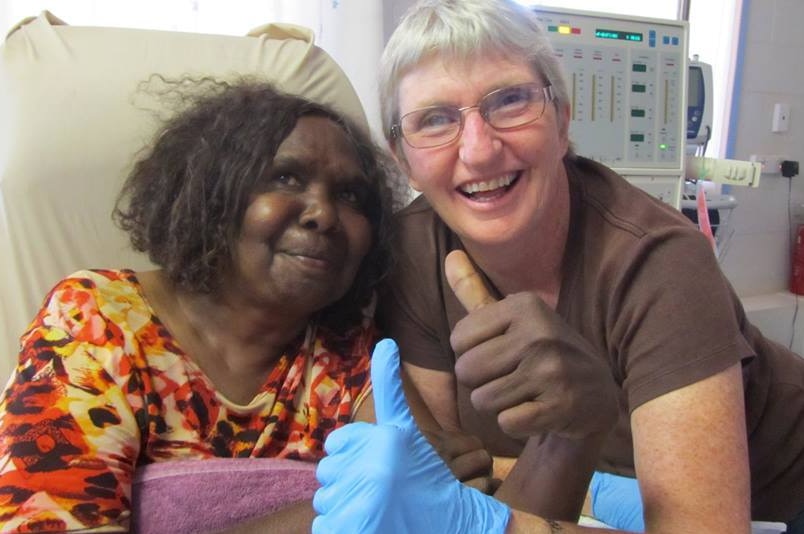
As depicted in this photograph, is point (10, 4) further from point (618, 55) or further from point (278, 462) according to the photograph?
point (618, 55)

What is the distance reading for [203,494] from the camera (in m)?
0.77

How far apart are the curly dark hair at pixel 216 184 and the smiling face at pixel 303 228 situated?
0.02 meters

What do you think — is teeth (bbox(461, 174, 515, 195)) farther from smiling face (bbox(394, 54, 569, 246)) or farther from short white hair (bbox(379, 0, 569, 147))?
short white hair (bbox(379, 0, 569, 147))

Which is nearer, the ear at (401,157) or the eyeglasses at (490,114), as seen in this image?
the eyeglasses at (490,114)

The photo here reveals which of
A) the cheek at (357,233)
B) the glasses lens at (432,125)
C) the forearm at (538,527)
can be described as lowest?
the forearm at (538,527)

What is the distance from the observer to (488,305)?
2.33 feet

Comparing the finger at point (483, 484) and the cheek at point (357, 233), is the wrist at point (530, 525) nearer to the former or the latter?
the finger at point (483, 484)

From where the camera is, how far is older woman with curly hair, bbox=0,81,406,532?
740mm

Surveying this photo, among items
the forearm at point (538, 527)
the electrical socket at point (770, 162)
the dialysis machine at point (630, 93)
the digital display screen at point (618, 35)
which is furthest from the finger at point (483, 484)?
the electrical socket at point (770, 162)

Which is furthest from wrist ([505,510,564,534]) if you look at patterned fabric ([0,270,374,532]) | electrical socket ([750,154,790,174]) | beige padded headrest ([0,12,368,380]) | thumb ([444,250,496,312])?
electrical socket ([750,154,790,174])

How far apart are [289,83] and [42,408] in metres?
0.76

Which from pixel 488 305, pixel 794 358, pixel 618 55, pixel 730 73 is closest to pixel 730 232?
pixel 730 73

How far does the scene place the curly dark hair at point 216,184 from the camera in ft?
2.91

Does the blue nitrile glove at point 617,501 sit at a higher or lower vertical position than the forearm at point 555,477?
Answer: lower
